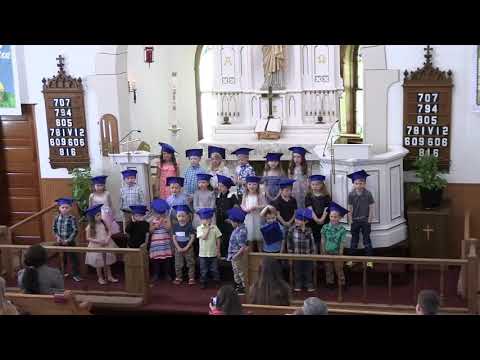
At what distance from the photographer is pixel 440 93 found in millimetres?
10719

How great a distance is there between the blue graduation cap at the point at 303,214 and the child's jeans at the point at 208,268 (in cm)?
131

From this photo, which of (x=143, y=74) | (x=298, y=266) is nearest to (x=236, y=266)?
(x=298, y=266)

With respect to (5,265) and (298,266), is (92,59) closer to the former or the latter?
(5,265)

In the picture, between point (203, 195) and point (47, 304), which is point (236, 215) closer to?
point (203, 195)

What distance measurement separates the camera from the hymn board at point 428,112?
1070 cm

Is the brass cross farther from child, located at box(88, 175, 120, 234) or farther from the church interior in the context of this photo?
child, located at box(88, 175, 120, 234)

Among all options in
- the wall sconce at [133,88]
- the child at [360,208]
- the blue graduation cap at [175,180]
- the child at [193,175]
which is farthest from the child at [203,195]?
the wall sconce at [133,88]

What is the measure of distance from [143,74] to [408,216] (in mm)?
6919

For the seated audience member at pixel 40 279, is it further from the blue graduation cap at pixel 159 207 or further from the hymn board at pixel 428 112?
the hymn board at pixel 428 112

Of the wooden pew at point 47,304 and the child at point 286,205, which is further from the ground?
the child at point 286,205

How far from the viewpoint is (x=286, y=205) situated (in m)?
9.89

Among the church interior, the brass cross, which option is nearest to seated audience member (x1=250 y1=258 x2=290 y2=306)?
the church interior
